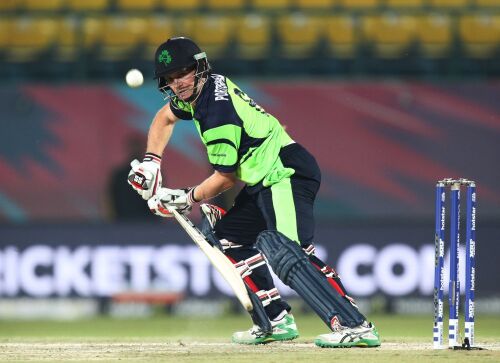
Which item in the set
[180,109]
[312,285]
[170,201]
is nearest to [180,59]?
[180,109]

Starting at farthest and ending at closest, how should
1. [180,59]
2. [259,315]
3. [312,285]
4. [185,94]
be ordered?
[259,315] → [185,94] → [180,59] → [312,285]

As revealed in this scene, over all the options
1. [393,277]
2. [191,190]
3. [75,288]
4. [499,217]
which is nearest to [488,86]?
[499,217]

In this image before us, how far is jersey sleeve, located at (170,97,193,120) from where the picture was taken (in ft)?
20.5

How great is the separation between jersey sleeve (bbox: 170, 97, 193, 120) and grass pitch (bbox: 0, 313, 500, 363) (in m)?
1.23

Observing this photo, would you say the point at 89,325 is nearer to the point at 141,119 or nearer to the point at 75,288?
the point at 75,288

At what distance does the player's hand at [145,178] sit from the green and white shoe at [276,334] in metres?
0.90

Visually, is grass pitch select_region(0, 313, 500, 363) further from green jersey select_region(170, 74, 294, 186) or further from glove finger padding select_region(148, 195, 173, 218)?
green jersey select_region(170, 74, 294, 186)

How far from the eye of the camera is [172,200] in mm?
6145

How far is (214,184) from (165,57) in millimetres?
678

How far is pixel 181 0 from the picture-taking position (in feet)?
37.4

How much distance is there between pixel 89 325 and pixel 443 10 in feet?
15.0

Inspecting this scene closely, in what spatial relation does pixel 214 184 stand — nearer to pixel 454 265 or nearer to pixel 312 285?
pixel 312 285

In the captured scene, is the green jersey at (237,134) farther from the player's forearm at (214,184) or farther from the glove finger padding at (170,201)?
the glove finger padding at (170,201)

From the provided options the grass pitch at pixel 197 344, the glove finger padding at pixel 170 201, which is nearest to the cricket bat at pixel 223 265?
the glove finger padding at pixel 170 201
